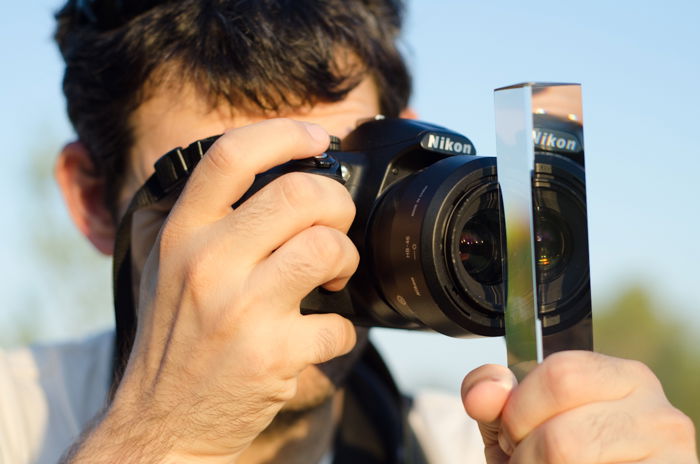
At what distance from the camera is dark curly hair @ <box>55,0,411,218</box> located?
1338mm

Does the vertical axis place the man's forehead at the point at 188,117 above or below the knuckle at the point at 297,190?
above

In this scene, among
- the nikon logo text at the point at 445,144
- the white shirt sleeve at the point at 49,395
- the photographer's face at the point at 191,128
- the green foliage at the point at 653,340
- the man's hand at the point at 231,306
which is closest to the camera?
the man's hand at the point at 231,306

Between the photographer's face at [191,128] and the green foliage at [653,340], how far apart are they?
355 inches

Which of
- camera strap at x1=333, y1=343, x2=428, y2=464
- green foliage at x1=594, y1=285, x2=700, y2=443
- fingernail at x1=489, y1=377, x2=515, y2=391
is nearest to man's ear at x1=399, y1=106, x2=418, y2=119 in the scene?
camera strap at x1=333, y1=343, x2=428, y2=464

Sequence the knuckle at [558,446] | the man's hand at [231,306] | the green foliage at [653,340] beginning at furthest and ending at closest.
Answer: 1. the green foliage at [653,340]
2. the man's hand at [231,306]
3. the knuckle at [558,446]

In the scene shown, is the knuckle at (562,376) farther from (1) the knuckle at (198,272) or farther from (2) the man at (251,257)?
(1) the knuckle at (198,272)

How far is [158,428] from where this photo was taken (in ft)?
3.05

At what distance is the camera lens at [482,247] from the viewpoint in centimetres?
92

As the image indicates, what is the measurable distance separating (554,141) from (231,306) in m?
0.41

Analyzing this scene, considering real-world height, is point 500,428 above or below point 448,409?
above

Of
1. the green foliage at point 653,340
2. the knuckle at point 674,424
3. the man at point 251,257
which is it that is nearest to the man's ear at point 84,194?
the man at point 251,257

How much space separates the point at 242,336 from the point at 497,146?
0.38 metres

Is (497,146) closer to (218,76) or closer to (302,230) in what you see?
(302,230)

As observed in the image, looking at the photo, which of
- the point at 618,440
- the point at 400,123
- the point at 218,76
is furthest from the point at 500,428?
the point at 218,76
